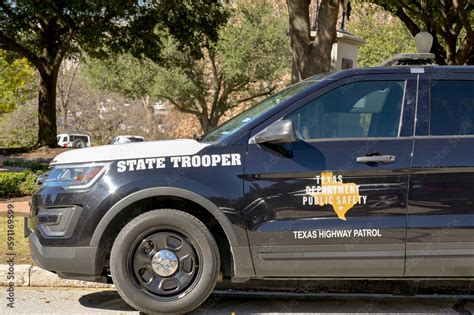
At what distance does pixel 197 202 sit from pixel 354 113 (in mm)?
1433

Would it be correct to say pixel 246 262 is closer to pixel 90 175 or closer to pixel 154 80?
pixel 90 175

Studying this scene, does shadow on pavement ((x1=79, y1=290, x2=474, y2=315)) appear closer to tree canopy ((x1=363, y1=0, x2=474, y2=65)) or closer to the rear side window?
the rear side window

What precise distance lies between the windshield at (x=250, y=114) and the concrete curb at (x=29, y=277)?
5.84 ft

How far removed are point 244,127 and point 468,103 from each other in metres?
1.79

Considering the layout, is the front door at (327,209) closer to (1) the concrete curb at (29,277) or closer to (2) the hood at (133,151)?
(2) the hood at (133,151)

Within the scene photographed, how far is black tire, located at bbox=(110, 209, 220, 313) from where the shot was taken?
4.77 m

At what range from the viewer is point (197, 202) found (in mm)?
4727

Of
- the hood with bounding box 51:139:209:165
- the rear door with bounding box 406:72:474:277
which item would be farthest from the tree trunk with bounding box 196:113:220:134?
→ the rear door with bounding box 406:72:474:277

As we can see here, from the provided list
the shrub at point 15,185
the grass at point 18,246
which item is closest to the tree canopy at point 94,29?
the shrub at point 15,185

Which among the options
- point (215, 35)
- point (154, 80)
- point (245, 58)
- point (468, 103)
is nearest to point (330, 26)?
point (468, 103)

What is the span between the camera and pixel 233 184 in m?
4.75

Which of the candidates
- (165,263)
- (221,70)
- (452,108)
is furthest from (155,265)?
(221,70)

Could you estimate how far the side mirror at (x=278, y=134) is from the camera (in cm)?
465

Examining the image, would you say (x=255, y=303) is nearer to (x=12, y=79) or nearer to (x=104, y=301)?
(x=104, y=301)
